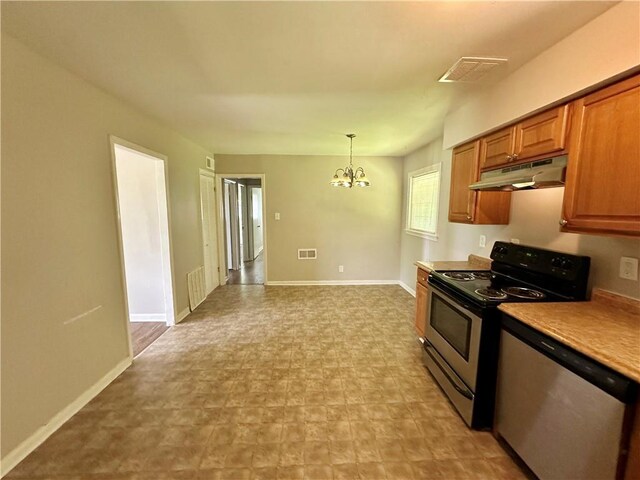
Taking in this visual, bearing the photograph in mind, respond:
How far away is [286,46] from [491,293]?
6.90 feet

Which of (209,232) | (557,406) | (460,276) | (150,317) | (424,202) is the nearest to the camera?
(557,406)

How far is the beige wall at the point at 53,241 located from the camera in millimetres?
1546

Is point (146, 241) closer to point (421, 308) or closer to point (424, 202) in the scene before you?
point (421, 308)

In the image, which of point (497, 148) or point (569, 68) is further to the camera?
point (497, 148)

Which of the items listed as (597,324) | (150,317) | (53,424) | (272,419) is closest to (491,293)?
(597,324)

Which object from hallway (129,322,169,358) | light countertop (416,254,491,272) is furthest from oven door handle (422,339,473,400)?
hallway (129,322,169,358)

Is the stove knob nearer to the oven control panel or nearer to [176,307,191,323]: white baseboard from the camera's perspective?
the oven control panel

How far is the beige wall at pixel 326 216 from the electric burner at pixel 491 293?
3.37 m

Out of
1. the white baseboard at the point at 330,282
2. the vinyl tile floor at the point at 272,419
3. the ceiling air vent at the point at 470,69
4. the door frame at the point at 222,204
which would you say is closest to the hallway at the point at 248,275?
the door frame at the point at 222,204

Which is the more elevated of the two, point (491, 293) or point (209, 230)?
point (209, 230)

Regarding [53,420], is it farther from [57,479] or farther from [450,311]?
[450,311]

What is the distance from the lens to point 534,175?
1640 mm

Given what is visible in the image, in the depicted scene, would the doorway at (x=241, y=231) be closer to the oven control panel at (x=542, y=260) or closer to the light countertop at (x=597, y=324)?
the oven control panel at (x=542, y=260)

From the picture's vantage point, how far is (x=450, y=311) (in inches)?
82.0
